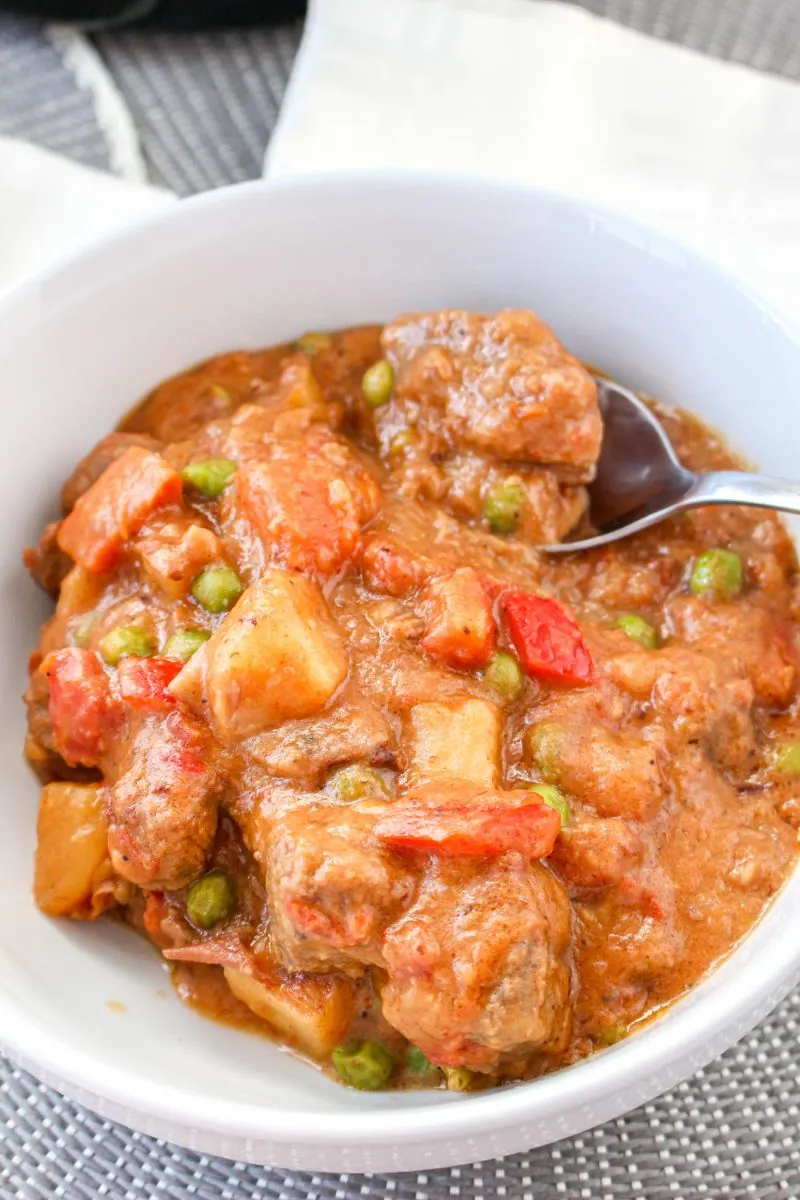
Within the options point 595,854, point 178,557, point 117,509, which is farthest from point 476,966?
point 117,509

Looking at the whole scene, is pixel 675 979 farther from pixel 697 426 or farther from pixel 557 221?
pixel 557 221

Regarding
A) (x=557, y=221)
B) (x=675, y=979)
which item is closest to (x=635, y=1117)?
(x=675, y=979)

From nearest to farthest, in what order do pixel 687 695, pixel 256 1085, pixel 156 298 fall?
pixel 256 1085, pixel 687 695, pixel 156 298

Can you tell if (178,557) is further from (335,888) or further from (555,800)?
(555,800)

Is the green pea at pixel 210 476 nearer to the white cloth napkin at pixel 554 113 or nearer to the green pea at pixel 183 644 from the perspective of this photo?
the green pea at pixel 183 644

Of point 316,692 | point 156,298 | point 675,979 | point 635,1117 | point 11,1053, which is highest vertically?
point 156,298

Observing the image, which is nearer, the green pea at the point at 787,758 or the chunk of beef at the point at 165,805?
the chunk of beef at the point at 165,805

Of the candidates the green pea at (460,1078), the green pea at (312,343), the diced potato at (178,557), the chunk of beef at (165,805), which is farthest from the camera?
the green pea at (312,343)

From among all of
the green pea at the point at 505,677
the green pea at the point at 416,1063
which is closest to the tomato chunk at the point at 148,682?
the green pea at the point at 505,677
